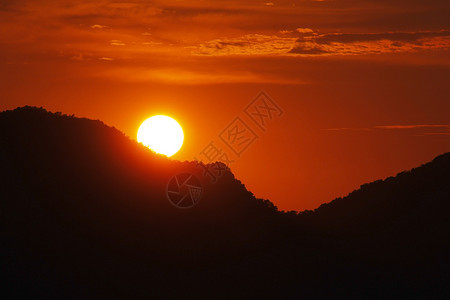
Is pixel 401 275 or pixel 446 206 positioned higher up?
pixel 446 206

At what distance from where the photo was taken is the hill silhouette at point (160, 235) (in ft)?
Answer: 166

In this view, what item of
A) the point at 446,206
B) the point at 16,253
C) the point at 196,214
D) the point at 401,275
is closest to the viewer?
Result: the point at 16,253

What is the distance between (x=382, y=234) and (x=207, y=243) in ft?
53.9

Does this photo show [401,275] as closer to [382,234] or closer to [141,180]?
[382,234]

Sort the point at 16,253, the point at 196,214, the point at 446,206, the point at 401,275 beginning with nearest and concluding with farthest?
the point at 16,253
the point at 401,275
the point at 196,214
the point at 446,206

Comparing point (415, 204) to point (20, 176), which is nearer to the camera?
point (20, 176)

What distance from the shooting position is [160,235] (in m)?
55.8

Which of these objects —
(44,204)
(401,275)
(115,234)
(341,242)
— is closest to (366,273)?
(401,275)

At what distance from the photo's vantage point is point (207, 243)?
5681 centimetres

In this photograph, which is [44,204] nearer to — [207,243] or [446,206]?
[207,243]

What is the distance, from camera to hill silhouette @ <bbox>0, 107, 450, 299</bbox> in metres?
50.7

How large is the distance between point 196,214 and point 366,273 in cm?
1449

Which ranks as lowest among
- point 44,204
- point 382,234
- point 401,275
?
point 401,275

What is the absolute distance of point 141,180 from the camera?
60.3 m
